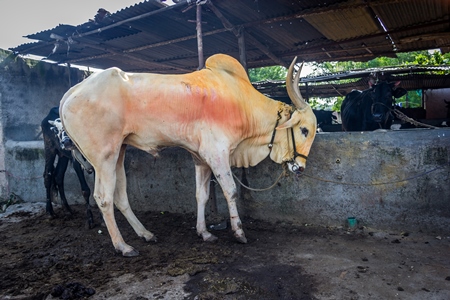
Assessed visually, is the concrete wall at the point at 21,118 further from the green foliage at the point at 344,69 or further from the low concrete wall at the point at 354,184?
the green foliage at the point at 344,69

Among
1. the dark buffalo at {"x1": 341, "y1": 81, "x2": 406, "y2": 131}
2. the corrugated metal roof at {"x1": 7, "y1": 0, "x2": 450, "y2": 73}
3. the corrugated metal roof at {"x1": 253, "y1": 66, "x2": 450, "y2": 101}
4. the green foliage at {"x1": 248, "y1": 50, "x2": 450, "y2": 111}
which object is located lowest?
the dark buffalo at {"x1": 341, "y1": 81, "x2": 406, "y2": 131}

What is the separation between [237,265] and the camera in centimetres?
350

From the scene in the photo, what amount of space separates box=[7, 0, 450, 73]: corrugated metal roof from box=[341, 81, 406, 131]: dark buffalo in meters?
0.69

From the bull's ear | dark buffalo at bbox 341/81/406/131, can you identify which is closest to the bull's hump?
the bull's ear

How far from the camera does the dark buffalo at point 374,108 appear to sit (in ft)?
20.9

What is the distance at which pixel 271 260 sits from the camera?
11.8 ft

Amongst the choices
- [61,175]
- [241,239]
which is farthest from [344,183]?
[61,175]

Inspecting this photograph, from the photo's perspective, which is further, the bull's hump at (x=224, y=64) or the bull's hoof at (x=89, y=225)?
the bull's hoof at (x=89, y=225)

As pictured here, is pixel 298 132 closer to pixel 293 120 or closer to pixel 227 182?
pixel 293 120

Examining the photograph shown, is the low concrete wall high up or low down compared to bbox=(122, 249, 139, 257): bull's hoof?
up

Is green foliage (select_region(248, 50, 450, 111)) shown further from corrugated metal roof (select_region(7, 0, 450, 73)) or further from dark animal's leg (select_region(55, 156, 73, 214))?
dark animal's leg (select_region(55, 156, 73, 214))

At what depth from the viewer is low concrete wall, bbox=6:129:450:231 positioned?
4047 mm

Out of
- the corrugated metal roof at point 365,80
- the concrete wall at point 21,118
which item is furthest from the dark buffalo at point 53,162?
the corrugated metal roof at point 365,80

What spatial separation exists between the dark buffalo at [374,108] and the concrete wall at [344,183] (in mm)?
2151
